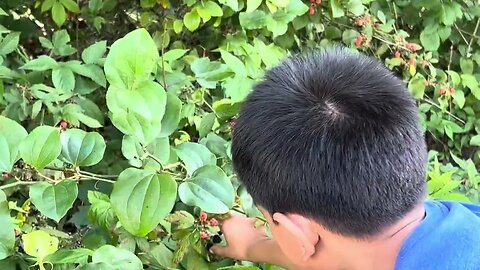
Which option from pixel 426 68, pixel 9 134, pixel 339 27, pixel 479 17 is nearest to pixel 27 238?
pixel 9 134

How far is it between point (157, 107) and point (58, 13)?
878 millimetres

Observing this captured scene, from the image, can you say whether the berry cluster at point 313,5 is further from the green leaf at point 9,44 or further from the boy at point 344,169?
the boy at point 344,169

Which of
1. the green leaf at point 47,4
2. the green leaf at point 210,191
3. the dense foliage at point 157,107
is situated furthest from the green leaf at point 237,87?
A: the green leaf at point 47,4

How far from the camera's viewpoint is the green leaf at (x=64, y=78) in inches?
55.3

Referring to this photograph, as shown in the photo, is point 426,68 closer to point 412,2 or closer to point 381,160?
point 412,2

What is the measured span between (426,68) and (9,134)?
1465 mm

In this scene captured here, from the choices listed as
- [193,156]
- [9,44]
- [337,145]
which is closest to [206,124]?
[193,156]

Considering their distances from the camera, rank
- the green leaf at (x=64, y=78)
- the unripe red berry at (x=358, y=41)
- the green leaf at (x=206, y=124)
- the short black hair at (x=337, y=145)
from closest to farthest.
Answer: the short black hair at (x=337, y=145), the green leaf at (x=206, y=124), the green leaf at (x=64, y=78), the unripe red berry at (x=358, y=41)

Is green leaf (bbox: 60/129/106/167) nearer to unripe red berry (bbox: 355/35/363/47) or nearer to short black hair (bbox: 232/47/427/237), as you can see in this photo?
short black hair (bbox: 232/47/427/237)

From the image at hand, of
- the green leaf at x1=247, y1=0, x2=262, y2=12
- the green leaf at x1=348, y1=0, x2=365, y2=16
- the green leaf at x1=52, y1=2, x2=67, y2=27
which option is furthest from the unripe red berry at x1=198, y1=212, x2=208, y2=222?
the green leaf at x1=348, y1=0, x2=365, y2=16

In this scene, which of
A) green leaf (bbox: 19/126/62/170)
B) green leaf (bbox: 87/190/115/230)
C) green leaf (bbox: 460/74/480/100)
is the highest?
green leaf (bbox: 19/126/62/170)

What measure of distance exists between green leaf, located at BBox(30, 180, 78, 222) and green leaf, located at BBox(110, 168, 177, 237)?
0.06 meters

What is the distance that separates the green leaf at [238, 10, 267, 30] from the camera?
170cm

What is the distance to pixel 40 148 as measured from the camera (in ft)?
3.27
